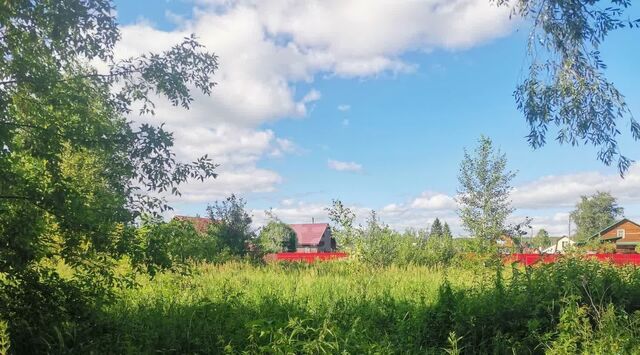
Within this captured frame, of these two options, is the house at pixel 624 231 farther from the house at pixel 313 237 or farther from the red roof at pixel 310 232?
the red roof at pixel 310 232

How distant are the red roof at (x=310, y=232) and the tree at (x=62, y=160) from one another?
62.3m

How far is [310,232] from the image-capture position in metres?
70.8

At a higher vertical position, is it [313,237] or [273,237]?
[313,237]

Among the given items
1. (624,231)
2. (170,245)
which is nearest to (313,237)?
(624,231)

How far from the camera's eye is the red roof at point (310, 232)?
225 ft

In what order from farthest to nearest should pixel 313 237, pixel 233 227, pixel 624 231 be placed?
1. pixel 313 237
2. pixel 624 231
3. pixel 233 227

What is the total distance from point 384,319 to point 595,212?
284ft

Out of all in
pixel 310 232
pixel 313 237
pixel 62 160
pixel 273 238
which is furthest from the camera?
pixel 310 232

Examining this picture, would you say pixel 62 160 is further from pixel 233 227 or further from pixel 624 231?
pixel 624 231

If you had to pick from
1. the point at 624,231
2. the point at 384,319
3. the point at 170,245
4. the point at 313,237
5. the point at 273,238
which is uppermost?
the point at 624,231

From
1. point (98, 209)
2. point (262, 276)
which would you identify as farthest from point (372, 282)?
point (98, 209)

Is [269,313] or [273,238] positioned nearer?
[269,313]

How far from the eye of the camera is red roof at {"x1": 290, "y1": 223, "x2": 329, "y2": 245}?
6856 centimetres

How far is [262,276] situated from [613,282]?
20.4ft
